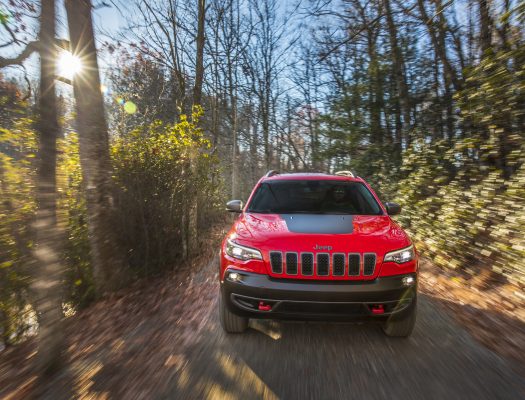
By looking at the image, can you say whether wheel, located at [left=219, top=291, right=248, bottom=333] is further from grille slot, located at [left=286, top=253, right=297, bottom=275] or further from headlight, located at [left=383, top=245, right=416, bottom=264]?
headlight, located at [left=383, top=245, right=416, bottom=264]

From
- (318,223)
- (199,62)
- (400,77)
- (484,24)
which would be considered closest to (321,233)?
(318,223)

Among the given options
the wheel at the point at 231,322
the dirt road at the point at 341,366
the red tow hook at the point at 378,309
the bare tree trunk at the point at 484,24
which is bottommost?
the dirt road at the point at 341,366

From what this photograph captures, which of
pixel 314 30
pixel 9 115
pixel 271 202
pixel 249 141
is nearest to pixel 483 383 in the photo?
pixel 271 202

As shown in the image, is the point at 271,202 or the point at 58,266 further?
the point at 271,202

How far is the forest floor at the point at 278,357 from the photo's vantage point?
2623mm

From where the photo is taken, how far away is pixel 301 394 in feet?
8.40

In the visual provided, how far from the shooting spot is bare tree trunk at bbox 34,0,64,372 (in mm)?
2748

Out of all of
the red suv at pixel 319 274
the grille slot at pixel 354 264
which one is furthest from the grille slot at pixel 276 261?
the grille slot at pixel 354 264

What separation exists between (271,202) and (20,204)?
3.02 metres

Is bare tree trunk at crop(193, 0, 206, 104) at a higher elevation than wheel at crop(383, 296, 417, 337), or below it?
higher

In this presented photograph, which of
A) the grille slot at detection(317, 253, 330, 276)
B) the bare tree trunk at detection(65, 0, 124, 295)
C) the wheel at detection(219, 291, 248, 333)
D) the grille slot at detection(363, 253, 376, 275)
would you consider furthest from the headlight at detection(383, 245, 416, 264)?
the bare tree trunk at detection(65, 0, 124, 295)

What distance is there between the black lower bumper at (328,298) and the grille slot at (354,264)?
0.09 m

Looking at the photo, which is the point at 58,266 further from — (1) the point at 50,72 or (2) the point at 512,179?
(2) the point at 512,179

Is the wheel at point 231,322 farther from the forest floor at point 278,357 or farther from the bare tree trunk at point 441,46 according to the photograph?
the bare tree trunk at point 441,46
